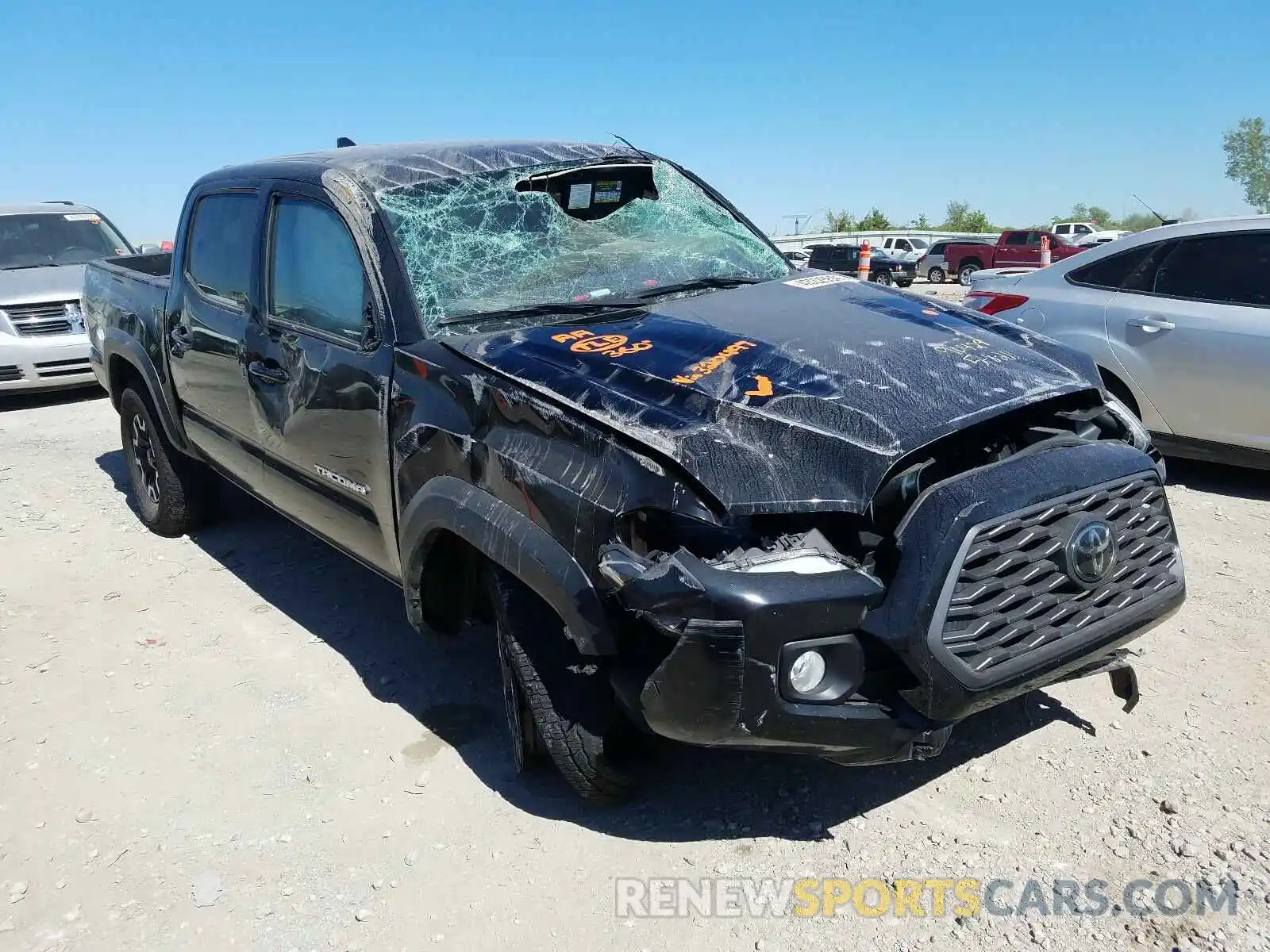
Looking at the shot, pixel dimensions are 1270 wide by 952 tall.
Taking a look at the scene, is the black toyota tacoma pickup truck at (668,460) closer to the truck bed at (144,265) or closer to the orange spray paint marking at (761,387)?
the orange spray paint marking at (761,387)

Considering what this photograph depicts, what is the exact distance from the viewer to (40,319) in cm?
930

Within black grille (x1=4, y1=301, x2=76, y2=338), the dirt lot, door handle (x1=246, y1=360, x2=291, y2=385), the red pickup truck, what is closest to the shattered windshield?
door handle (x1=246, y1=360, x2=291, y2=385)

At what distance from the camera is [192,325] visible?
14.5ft

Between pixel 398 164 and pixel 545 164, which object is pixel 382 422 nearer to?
pixel 398 164

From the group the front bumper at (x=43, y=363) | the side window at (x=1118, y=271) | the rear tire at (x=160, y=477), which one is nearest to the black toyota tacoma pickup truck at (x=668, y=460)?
the rear tire at (x=160, y=477)

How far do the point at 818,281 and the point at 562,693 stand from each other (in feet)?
5.90

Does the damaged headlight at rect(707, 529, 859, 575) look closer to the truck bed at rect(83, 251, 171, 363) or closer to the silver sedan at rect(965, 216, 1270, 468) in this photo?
the truck bed at rect(83, 251, 171, 363)

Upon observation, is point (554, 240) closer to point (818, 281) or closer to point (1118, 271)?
point (818, 281)

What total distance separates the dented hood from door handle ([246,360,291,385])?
970mm

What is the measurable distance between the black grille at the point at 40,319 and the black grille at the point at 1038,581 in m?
9.53

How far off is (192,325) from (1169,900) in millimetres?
4203

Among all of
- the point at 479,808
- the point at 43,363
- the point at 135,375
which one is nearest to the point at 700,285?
the point at 479,808

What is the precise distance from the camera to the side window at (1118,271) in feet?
18.9

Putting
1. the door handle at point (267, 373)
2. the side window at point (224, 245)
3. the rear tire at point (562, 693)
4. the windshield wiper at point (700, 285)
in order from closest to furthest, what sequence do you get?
the rear tire at point (562, 693), the windshield wiper at point (700, 285), the door handle at point (267, 373), the side window at point (224, 245)
